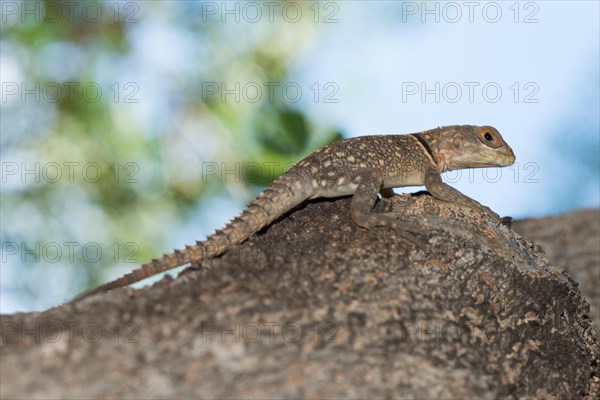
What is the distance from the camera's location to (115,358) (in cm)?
269

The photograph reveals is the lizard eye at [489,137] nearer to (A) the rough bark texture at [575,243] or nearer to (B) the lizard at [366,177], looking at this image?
(B) the lizard at [366,177]

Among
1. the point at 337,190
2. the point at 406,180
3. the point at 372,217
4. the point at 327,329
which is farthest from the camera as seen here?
the point at 406,180

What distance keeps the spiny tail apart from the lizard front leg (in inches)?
33.7

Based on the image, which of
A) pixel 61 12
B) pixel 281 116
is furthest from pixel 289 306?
pixel 61 12

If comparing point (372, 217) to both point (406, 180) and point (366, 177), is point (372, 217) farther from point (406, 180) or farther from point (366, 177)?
point (406, 180)

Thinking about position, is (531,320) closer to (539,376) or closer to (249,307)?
(539,376)

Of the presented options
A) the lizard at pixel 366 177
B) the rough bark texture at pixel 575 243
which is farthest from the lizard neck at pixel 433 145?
the rough bark texture at pixel 575 243

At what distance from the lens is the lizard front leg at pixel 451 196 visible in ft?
13.7

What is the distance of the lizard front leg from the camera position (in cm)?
417

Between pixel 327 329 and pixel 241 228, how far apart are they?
0.93m

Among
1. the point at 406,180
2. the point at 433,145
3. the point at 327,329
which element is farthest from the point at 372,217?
the point at 433,145

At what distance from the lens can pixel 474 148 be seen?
4.74 m

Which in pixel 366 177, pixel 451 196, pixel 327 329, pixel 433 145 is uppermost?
pixel 433 145

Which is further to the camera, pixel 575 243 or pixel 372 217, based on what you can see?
pixel 575 243
